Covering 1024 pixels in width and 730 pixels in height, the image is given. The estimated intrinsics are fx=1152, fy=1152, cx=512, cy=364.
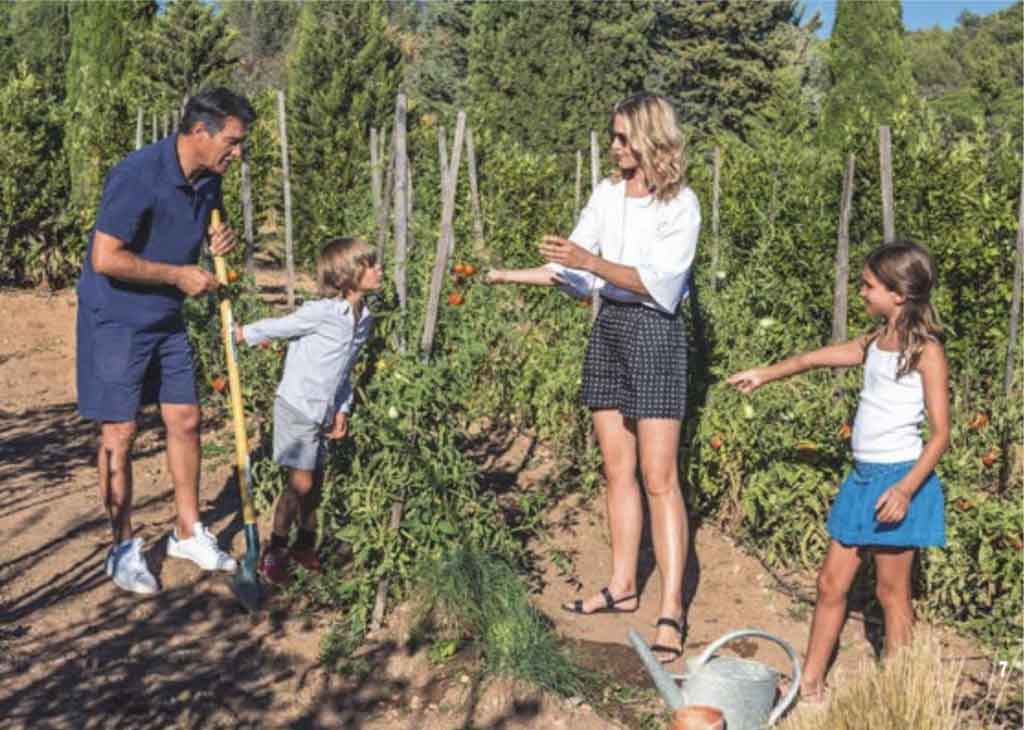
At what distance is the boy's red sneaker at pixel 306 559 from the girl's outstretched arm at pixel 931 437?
1.85 meters

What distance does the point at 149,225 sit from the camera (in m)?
3.50

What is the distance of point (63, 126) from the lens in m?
→ 10.6

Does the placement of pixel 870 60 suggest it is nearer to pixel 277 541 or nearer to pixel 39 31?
pixel 277 541

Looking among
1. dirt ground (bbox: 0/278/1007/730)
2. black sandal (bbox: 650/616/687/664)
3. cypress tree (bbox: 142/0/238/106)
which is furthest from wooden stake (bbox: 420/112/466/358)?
cypress tree (bbox: 142/0/238/106)

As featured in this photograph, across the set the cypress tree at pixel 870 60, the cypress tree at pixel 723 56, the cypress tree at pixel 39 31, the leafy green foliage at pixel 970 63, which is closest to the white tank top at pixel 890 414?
the cypress tree at pixel 870 60

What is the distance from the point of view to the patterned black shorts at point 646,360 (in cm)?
352

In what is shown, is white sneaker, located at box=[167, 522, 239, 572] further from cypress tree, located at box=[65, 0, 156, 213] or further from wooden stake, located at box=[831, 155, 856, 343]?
cypress tree, located at box=[65, 0, 156, 213]

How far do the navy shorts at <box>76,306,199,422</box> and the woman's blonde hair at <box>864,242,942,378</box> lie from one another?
2180mm

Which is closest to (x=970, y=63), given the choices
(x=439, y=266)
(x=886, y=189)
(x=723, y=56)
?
(x=723, y=56)

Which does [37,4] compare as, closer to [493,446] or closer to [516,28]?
[516,28]

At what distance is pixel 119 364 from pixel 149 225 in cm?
44

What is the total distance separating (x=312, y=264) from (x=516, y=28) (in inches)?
508

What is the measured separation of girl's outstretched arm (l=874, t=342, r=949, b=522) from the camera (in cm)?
295

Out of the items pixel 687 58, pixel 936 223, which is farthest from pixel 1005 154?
pixel 687 58
